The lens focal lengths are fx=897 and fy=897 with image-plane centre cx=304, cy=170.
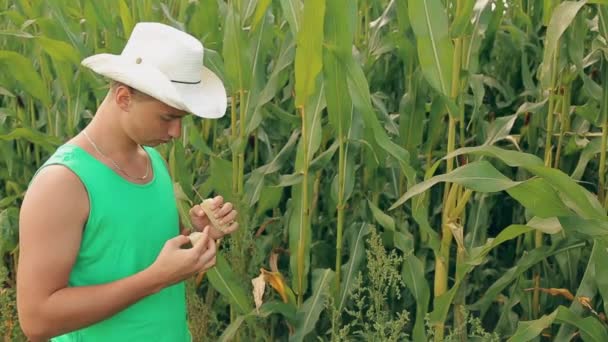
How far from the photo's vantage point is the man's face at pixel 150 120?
6.09ft

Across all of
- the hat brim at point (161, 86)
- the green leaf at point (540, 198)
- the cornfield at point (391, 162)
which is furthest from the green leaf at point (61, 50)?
the green leaf at point (540, 198)

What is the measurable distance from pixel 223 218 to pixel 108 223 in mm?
271

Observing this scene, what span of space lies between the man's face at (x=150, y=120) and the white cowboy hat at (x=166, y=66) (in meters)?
0.04

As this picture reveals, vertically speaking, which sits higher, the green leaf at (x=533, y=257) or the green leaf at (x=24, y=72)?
the green leaf at (x=24, y=72)

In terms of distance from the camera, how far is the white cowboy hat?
181cm

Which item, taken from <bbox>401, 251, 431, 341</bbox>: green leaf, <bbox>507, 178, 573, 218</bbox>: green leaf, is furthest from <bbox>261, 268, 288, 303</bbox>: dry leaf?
<bbox>507, 178, 573, 218</bbox>: green leaf

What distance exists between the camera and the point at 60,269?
183cm

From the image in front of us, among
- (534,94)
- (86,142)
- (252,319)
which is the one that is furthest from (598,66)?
(86,142)

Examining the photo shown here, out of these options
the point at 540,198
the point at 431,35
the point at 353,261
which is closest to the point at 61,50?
the point at 353,261

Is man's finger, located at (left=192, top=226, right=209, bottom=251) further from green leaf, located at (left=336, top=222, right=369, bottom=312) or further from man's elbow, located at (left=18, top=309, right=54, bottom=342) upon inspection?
green leaf, located at (left=336, top=222, right=369, bottom=312)

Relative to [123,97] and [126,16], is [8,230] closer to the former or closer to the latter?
[126,16]

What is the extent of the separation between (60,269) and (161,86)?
43 centimetres

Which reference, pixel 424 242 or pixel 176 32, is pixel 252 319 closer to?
pixel 424 242

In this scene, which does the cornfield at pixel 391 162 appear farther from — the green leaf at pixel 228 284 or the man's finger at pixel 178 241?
the man's finger at pixel 178 241
